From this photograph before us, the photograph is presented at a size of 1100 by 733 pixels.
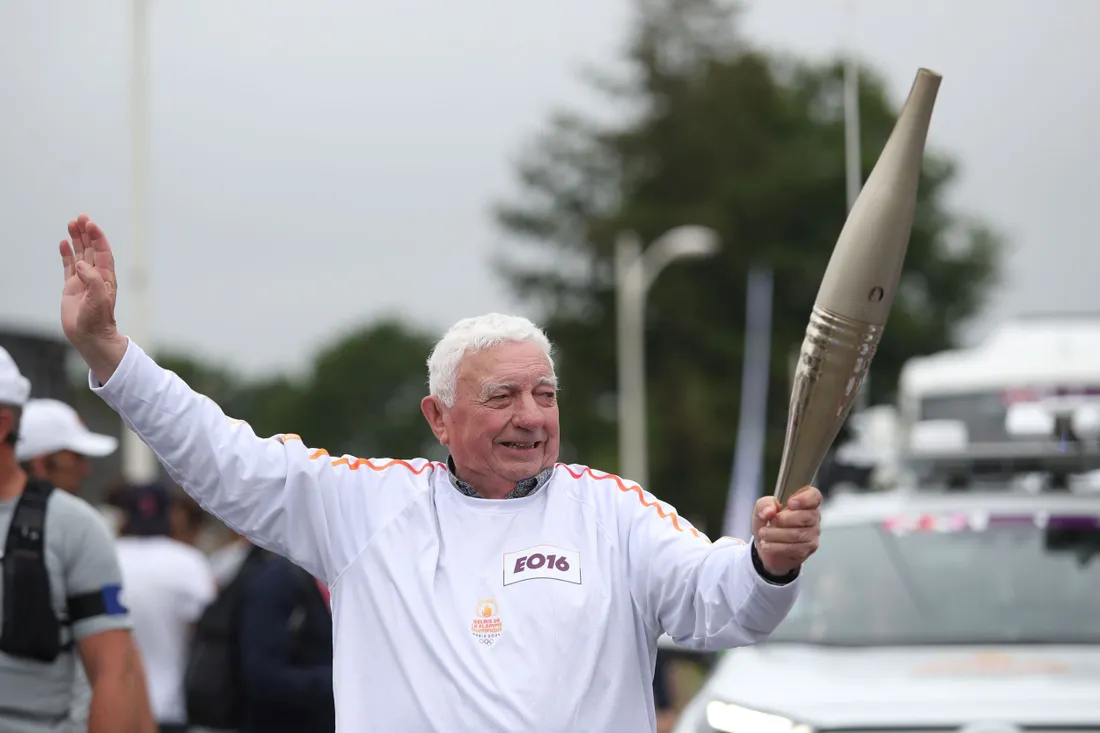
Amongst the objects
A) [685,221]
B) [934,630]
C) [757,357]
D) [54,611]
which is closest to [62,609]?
[54,611]

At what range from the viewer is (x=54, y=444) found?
5.87 metres

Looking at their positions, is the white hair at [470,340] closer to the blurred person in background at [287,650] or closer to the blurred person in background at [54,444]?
the blurred person in background at [54,444]

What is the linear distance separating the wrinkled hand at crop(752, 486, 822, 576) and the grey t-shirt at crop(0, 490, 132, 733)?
209 centimetres

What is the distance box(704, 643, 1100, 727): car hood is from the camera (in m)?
5.18

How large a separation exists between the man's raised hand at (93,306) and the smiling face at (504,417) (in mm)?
739

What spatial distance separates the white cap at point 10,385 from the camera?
4.62 metres

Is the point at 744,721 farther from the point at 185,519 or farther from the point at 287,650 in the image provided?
the point at 185,519

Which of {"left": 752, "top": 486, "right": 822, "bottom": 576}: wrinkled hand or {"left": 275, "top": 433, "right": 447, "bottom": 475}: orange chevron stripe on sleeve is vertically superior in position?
{"left": 275, "top": 433, "right": 447, "bottom": 475}: orange chevron stripe on sleeve

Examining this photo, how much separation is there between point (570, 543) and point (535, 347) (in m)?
0.45

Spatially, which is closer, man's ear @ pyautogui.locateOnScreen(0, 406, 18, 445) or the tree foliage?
man's ear @ pyautogui.locateOnScreen(0, 406, 18, 445)

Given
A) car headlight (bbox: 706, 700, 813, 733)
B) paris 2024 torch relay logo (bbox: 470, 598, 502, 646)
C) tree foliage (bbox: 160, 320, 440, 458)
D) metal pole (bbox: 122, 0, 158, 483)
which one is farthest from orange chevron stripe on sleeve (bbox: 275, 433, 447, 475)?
tree foliage (bbox: 160, 320, 440, 458)

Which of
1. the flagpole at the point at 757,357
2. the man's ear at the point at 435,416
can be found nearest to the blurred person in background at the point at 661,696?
the man's ear at the point at 435,416

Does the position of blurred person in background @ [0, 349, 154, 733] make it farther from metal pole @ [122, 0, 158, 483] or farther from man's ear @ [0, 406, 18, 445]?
metal pole @ [122, 0, 158, 483]

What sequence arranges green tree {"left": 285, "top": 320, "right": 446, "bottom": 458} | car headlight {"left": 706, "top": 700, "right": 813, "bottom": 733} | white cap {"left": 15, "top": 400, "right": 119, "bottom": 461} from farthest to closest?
green tree {"left": 285, "top": 320, "right": 446, "bottom": 458} < white cap {"left": 15, "top": 400, "right": 119, "bottom": 461} < car headlight {"left": 706, "top": 700, "right": 813, "bottom": 733}
